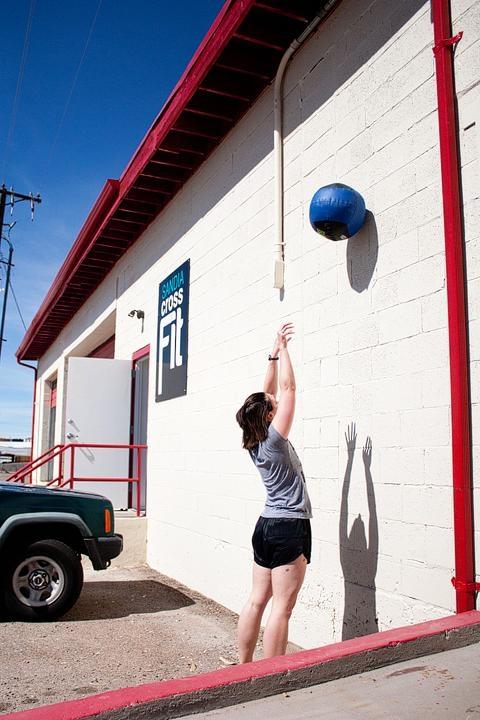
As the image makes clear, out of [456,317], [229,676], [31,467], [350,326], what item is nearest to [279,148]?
[350,326]

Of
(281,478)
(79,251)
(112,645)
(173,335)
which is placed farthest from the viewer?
(79,251)

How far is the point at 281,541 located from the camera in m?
4.12

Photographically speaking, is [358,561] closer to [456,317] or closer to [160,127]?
[456,317]

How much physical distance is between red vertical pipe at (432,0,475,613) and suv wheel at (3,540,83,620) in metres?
3.69

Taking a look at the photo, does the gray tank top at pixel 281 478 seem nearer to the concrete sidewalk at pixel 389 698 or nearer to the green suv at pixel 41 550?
the concrete sidewalk at pixel 389 698

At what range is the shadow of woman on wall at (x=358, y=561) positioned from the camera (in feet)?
15.3

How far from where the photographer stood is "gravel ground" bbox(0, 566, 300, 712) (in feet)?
15.2

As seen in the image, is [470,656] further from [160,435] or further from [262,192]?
[160,435]

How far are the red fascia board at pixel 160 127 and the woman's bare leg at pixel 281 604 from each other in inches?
183

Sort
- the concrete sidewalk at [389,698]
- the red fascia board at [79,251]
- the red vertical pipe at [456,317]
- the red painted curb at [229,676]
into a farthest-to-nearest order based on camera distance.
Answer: the red fascia board at [79,251], the red vertical pipe at [456,317], the concrete sidewalk at [389,698], the red painted curb at [229,676]

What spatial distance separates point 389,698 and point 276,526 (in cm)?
143

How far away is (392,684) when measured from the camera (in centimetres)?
301

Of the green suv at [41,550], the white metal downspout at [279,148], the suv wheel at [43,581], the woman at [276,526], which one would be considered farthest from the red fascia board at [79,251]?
the woman at [276,526]

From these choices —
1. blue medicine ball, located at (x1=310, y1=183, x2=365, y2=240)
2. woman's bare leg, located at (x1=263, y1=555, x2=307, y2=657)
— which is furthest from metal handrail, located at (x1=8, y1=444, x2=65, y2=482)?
woman's bare leg, located at (x1=263, y1=555, x2=307, y2=657)
